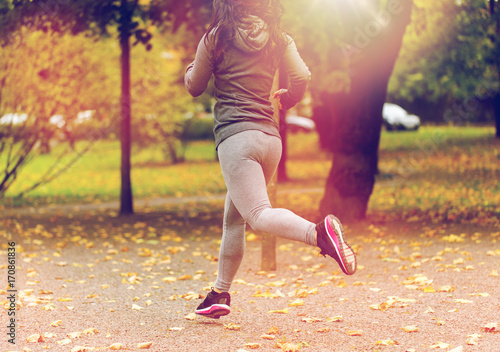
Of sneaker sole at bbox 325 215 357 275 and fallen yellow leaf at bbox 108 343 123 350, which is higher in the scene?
sneaker sole at bbox 325 215 357 275

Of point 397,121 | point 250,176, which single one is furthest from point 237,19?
point 397,121

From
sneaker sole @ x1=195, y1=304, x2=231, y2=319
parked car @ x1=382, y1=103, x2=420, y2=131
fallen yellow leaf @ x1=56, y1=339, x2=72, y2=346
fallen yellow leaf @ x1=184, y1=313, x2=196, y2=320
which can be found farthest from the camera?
parked car @ x1=382, y1=103, x2=420, y2=131

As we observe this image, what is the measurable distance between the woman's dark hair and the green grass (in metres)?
11.1

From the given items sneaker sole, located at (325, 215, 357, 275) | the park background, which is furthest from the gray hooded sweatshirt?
sneaker sole, located at (325, 215, 357, 275)

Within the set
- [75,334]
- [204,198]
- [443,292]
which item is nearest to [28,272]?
[75,334]

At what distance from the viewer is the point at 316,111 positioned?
Answer: 2281 cm

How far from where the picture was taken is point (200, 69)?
12.3 feet

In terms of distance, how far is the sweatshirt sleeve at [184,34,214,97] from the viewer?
3.73 m

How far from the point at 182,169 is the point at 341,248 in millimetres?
18466

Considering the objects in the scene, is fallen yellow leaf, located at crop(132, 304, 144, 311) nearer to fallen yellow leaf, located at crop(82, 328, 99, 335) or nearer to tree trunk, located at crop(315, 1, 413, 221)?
fallen yellow leaf, located at crop(82, 328, 99, 335)

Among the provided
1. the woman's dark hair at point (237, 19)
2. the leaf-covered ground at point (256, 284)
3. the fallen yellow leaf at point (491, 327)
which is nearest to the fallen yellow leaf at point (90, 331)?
the leaf-covered ground at point (256, 284)

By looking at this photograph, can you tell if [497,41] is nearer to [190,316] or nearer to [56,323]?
[190,316]

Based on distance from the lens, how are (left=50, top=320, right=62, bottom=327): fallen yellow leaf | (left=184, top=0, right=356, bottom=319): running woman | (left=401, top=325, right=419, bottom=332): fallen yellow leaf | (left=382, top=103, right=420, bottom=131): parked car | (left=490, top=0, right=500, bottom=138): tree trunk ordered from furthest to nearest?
(left=382, top=103, right=420, bottom=131): parked car < (left=490, top=0, right=500, bottom=138): tree trunk < (left=50, top=320, right=62, bottom=327): fallen yellow leaf < (left=401, top=325, right=419, bottom=332): fallen yellow leaf < (left=184, top=0, right=356, bottom=319): running woman

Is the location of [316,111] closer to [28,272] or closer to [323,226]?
[28,272]
